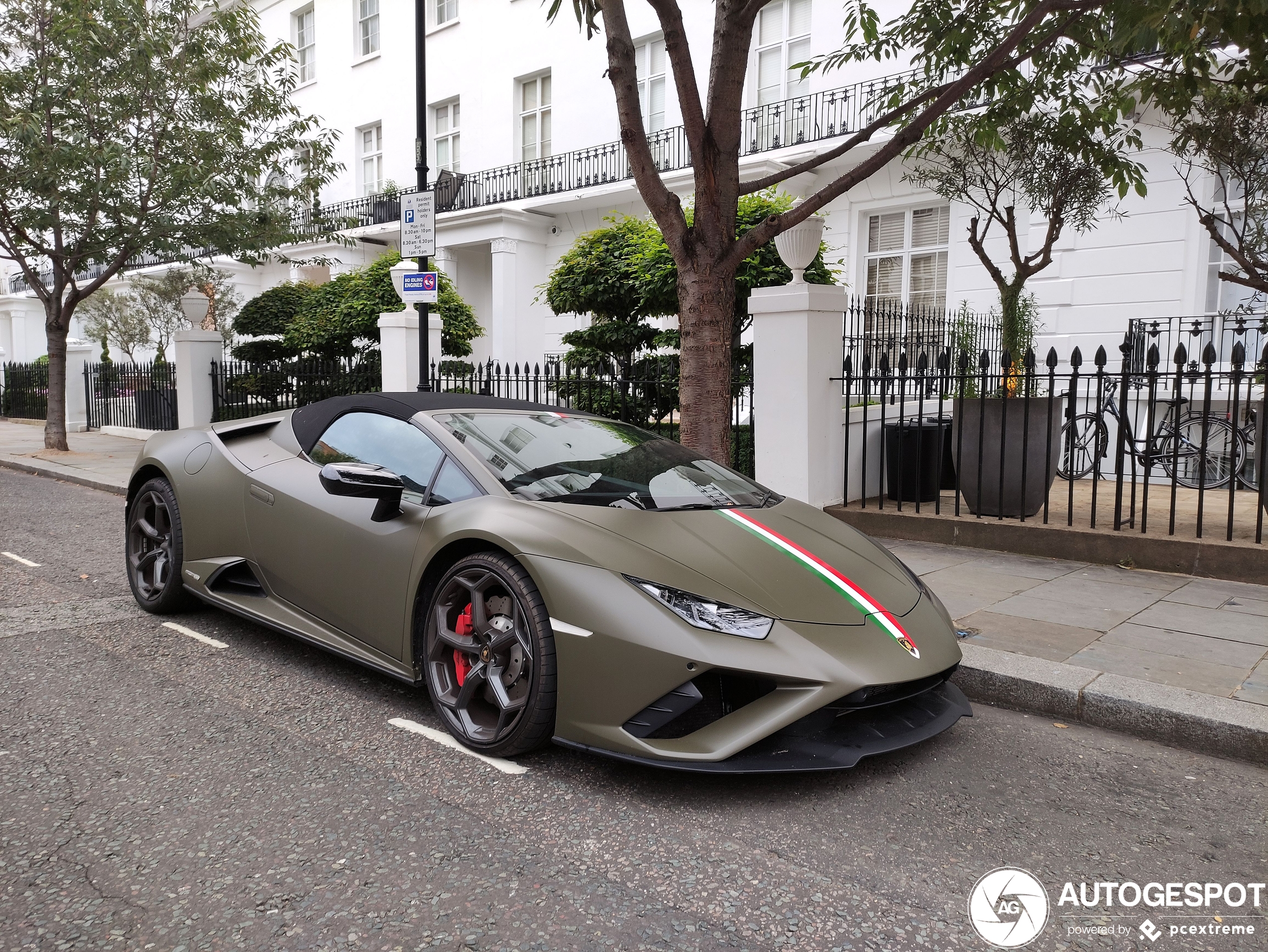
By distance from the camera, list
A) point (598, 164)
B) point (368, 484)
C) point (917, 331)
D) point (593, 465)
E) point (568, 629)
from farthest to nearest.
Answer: point (598, 164), point (917, 331), point (593, 465), point (368, 484), point (568, 629)

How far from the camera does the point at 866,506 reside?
25.5ft

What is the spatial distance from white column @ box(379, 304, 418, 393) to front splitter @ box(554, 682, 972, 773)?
930 centimetres

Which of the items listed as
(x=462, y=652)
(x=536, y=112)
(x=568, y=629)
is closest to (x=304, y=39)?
(x=536, y=112)

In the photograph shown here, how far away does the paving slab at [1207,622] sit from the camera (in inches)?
183

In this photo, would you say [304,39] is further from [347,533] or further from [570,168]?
[347,533]

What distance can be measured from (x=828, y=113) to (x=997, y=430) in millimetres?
10699

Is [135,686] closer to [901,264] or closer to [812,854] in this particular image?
[812,854]

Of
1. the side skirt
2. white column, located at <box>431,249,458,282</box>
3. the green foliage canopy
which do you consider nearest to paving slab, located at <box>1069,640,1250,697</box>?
the side skirt

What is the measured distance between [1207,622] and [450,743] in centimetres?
404

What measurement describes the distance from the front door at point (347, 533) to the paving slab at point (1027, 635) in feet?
8.85

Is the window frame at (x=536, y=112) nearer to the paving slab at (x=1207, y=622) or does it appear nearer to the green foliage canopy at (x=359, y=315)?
the green foliage canopy at (x=359, y=315)

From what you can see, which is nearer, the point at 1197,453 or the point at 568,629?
the point at 568,629

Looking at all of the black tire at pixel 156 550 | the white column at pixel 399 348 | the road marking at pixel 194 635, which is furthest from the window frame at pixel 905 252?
the road marking at pixel 194 635

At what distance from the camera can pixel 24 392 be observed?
23250mm
